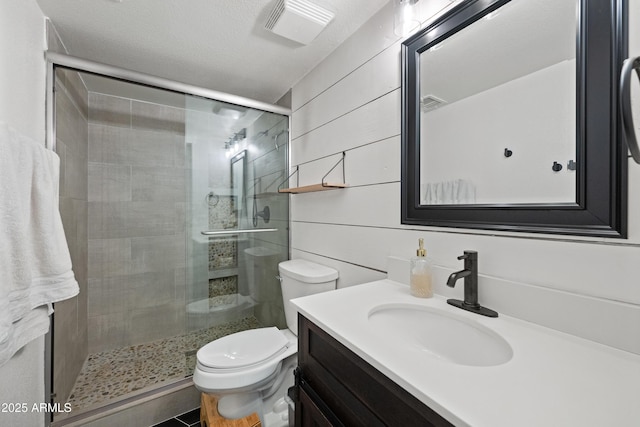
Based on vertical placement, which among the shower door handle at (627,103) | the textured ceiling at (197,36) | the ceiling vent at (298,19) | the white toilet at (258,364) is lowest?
the white toilet at (258,364)

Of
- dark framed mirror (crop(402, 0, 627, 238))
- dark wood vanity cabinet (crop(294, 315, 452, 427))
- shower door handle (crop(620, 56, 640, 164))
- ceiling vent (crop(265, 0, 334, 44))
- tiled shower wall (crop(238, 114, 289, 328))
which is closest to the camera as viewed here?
shower door handle (crop(620, 56, 640, 164))

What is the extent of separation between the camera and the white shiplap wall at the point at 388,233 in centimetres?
60

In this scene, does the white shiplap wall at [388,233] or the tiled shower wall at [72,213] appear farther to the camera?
the tiled shower wall at [72,213]

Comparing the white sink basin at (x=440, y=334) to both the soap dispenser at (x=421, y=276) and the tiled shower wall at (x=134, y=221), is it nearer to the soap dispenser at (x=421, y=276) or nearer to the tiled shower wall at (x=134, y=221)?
the soap dispenser at (x=421, y=276)

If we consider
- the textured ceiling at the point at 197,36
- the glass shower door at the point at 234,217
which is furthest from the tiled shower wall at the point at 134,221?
the textured ceiling at the point at 197,36

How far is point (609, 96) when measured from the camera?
0.61 meters

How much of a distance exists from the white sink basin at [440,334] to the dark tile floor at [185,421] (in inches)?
55.8

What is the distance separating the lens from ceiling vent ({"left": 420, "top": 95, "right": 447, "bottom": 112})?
100cm

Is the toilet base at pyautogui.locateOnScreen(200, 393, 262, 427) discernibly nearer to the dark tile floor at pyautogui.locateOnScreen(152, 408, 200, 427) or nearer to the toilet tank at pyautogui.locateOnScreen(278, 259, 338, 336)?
the dark tile floor at pyautogui.locateOnScreen(152, 408, 200, 427)

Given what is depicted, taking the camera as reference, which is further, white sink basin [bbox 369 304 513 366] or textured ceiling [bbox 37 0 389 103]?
textured ceiling [bbox 37 0 389 103]

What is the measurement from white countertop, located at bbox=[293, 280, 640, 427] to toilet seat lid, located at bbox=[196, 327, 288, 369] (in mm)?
770

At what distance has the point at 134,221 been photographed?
2.14 meters

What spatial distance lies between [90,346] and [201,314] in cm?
99

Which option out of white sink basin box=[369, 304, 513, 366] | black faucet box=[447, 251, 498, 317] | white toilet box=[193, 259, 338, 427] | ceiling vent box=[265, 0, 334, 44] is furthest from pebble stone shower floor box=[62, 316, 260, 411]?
ceiling vent box=[265, 0, 334, 44]
